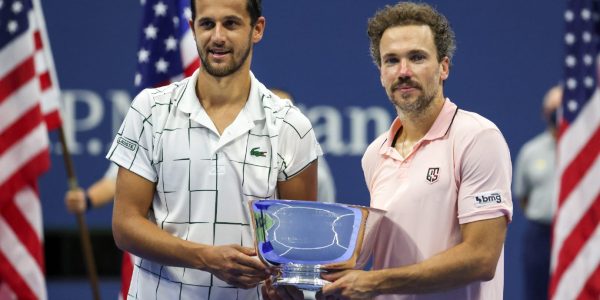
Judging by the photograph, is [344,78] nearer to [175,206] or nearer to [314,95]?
[314,95]

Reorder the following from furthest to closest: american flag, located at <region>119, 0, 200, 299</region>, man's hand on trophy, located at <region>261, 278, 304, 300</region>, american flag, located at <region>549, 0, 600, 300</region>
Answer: american flag, located at <region>549, 0, 600, 300</region>, american flag, located at <region>119, 0, 200, 299</region>, man's hand on trophy, located at <region>261, 278, 304, 300</region>

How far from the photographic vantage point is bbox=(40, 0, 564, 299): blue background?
6406 mm

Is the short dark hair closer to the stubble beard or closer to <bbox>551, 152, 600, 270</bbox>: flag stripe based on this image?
the stubble beard

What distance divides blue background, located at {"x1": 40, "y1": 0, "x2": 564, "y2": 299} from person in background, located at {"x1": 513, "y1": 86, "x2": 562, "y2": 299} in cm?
24

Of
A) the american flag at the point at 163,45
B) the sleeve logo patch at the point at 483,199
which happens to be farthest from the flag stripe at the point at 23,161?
the sleeve logo patch at the point at 483,199

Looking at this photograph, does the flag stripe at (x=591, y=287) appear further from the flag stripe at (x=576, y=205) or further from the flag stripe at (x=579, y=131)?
the flag stripe at (x=579, y=131)

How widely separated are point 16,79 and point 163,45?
1.11m

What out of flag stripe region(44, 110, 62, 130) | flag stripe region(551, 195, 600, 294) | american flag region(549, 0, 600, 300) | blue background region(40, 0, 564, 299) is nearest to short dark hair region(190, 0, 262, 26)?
flag stripe region(44, 110, 62, 130)

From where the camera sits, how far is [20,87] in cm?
489

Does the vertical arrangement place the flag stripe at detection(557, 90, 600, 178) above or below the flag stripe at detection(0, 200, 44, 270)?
above

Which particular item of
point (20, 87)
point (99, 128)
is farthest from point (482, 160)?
point (99, 128)

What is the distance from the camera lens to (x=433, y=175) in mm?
2688

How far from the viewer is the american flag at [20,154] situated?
483cm

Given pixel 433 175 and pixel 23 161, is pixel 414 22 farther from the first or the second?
pixel 23 161
